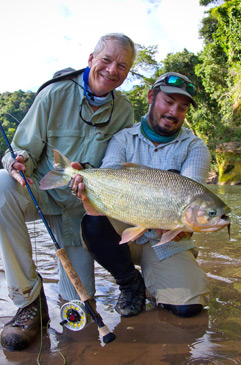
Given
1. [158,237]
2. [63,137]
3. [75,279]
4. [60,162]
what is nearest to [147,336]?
[75,279]

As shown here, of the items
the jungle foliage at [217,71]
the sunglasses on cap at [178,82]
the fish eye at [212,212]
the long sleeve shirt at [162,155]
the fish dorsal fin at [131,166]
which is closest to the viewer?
the fish eye at [212,212]

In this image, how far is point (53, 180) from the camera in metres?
2.80

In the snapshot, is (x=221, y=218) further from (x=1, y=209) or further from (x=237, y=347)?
(x=1, y=209)

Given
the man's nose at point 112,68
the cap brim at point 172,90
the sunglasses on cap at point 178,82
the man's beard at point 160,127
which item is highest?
the man's nose at point 112,68

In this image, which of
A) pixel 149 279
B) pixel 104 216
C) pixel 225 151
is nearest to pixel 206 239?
pixel 149 279

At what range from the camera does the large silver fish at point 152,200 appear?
93.3 inches

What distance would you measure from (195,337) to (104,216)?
120 cm

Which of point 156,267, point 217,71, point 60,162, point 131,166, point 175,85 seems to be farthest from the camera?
point 217,71

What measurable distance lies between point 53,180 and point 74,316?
107cm

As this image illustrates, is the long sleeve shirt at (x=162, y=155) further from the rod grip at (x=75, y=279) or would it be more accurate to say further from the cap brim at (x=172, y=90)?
the rod grip at (x=75, y=279)

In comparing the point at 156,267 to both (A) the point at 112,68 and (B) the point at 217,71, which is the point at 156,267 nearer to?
(A) the point at 112,68

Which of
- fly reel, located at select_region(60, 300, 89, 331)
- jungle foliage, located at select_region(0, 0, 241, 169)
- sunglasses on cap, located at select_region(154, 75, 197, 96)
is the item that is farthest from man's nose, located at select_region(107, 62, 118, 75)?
jungle foliage, located at select_region(0, 0, 241, 169)

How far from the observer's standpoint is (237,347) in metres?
2.19

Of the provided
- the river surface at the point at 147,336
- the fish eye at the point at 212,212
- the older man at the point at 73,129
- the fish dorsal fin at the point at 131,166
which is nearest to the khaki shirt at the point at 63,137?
the older man at the point at 73,129
